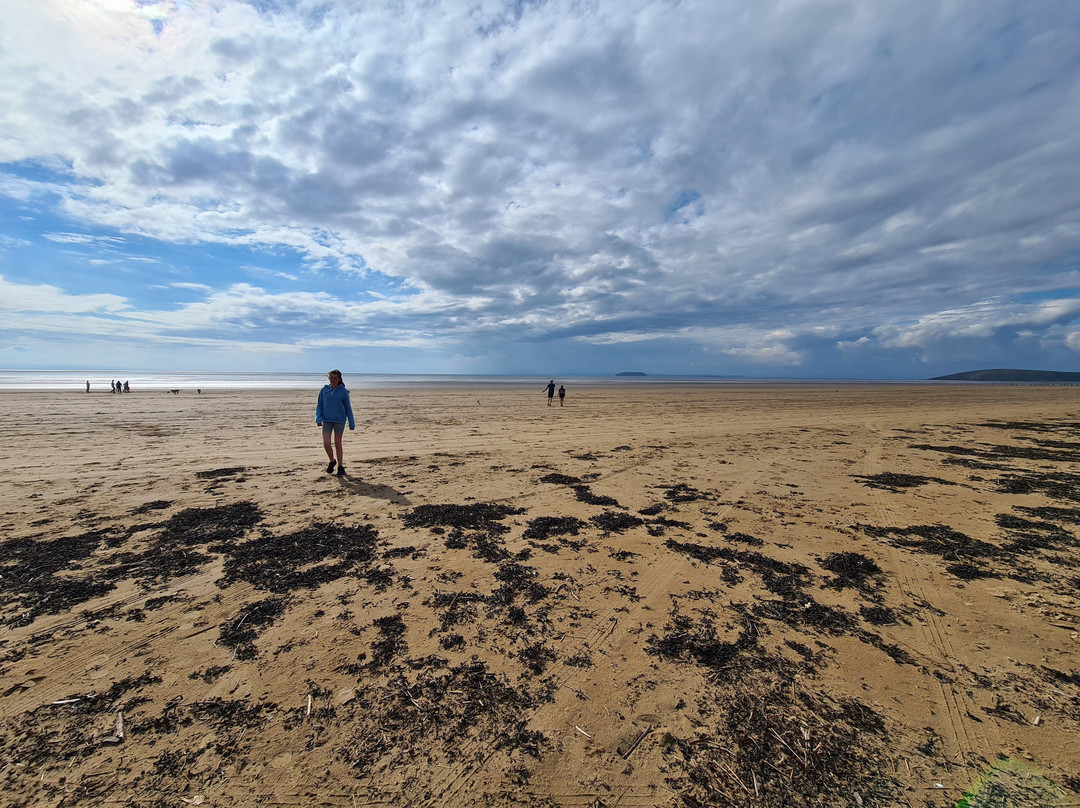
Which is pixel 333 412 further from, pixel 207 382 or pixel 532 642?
pixel 207 382

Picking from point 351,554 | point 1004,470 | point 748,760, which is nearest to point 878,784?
point 748,760

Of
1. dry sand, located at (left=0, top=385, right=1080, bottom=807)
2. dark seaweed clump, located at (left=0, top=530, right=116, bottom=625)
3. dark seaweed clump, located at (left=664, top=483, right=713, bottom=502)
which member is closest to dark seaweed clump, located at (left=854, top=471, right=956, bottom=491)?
dry sand, located at (left=0, top=385, right=1080, bottom=807)

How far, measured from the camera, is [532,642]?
149 inches

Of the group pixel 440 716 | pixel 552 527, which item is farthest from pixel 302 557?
pixel 552 527

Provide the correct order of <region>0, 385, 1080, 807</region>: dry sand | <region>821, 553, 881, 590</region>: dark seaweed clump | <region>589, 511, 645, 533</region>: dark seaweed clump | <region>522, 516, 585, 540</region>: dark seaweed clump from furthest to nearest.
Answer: <region>589, 511, 645, 533</region>: dark seaweed clump < <region>522, 516, 585, 540</region>: dark seaweed clump < <region>821, 553, 881, 590</region>: dark seaweed clump < <region>0, 385, 1080, 807</region>: dry sand

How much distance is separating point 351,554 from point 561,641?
10.1ft

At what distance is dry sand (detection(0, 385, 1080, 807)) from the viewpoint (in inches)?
102

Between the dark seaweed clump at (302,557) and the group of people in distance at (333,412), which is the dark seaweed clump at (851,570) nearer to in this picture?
the dark seaweed clump at (302,557)

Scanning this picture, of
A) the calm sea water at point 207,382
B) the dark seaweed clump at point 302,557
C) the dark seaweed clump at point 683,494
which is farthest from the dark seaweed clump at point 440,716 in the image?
the calm sea water at point 207,382

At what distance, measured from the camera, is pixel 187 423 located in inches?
671

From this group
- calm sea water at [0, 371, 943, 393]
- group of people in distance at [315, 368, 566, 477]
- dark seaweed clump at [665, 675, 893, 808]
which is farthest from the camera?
calm sea water at [0, 371, 943, 393]

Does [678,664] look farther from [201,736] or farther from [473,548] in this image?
[201,736]

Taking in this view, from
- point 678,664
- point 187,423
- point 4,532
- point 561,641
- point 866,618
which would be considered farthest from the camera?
point 187,423

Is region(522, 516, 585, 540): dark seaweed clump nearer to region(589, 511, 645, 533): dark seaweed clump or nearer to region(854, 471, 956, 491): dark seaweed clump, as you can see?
region(589, 511, 645, 533): dark seaweed clump
